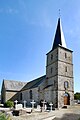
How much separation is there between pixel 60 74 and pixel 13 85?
18.5 meters

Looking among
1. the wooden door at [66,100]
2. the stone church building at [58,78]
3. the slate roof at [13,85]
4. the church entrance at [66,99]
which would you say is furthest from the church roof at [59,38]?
the slate roof at [13,85]

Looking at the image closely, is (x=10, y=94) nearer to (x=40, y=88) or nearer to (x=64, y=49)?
(x=40, y=88)

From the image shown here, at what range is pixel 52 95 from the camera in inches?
1175

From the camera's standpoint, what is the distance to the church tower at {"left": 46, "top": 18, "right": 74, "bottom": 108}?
29.1 meters

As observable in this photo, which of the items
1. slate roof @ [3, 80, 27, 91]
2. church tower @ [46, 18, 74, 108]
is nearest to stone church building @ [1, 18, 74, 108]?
church tower @ [46, 18, 74, 108]

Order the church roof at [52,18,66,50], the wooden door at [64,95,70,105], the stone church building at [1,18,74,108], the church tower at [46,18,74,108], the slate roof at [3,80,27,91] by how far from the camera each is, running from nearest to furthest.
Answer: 1. the church tower at [46,18,74,108]
2. the stone church building at [1,18,74,108]
3. the wooden door at [64,95,70,105]
4. the church roof at [52,18,66,50]
5. the slate roof at [3,80,27,91]

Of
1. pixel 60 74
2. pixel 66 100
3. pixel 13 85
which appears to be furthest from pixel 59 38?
pixel 13 85

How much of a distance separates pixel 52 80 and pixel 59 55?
4.72 m

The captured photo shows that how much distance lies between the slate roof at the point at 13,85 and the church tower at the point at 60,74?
13297 millimetres

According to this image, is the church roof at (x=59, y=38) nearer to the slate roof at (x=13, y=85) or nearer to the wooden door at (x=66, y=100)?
the wooden door at (x=66, y=100)

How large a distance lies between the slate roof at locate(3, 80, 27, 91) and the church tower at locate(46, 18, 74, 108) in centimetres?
1330

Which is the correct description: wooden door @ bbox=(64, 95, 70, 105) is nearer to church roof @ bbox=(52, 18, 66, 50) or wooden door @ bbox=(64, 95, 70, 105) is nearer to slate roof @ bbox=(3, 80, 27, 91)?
church roof @ bbox=(52, 18, 66, 50)

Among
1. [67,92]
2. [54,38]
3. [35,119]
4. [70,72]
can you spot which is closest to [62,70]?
[70,72]

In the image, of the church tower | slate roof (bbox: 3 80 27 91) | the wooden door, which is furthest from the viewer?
slate roof (bbox: 3 80 27 91)
